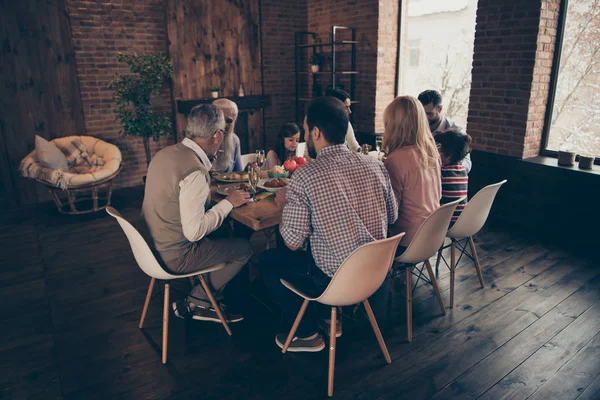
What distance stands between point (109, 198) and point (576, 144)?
4893 mm

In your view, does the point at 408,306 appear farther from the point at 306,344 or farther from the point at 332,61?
the point at 332,61

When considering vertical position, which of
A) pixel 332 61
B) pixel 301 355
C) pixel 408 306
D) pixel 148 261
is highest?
pixel 332 61

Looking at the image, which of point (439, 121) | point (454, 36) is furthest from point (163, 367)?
point (454, 36)

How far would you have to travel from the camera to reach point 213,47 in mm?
6293

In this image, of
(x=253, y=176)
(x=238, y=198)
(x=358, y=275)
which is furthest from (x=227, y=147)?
(x=358, y=275)

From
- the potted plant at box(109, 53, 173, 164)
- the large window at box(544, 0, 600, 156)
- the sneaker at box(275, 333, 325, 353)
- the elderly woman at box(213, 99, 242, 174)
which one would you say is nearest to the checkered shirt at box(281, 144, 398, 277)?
the sneaker at box(275, 333, 325, 353)

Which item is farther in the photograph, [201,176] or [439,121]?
[439,121]

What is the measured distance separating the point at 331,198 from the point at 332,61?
4336mm

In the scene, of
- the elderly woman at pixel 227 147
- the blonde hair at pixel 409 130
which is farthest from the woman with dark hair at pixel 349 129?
the blonde hair at pixel 409 130

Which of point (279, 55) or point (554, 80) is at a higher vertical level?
point (279, 55)

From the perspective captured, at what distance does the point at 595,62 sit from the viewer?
3.91 meters

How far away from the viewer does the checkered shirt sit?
2033 mm

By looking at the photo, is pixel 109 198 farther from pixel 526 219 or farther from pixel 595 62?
pixel 595 62

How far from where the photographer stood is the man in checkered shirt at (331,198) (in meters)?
2.04
